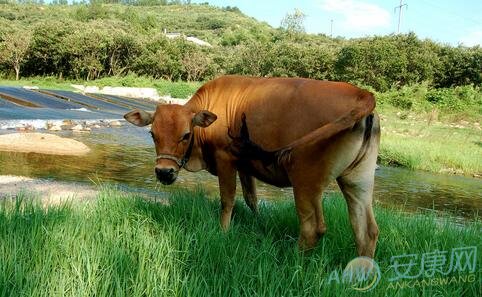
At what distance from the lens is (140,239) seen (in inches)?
185

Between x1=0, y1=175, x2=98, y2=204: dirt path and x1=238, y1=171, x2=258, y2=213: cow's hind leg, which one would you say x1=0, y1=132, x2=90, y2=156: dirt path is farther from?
x1=238, y1=171, x2=258, y2=213: cow's hind leg

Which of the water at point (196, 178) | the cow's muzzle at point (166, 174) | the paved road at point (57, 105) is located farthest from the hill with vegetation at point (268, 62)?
the cow's muzzle at point (166, 174)

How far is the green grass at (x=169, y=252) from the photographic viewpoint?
152 inches

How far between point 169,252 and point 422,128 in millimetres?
28849

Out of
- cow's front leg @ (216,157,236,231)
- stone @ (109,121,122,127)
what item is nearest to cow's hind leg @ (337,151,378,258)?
cow's front leg @ (216,157,236,231)

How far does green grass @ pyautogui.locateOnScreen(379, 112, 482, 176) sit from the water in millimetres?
1031

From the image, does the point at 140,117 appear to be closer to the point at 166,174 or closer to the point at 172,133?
the point at 172,133

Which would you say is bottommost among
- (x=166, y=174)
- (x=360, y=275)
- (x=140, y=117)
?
(x=360, y=275)

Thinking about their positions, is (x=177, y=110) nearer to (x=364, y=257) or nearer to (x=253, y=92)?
(x=253, y=92)

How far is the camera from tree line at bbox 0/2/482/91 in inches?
2035

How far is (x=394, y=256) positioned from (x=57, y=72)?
60545 millimetres

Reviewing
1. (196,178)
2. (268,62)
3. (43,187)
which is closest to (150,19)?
(268,62)

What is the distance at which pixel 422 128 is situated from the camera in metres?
30.5

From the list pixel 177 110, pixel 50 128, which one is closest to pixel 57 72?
pixel 50 128
